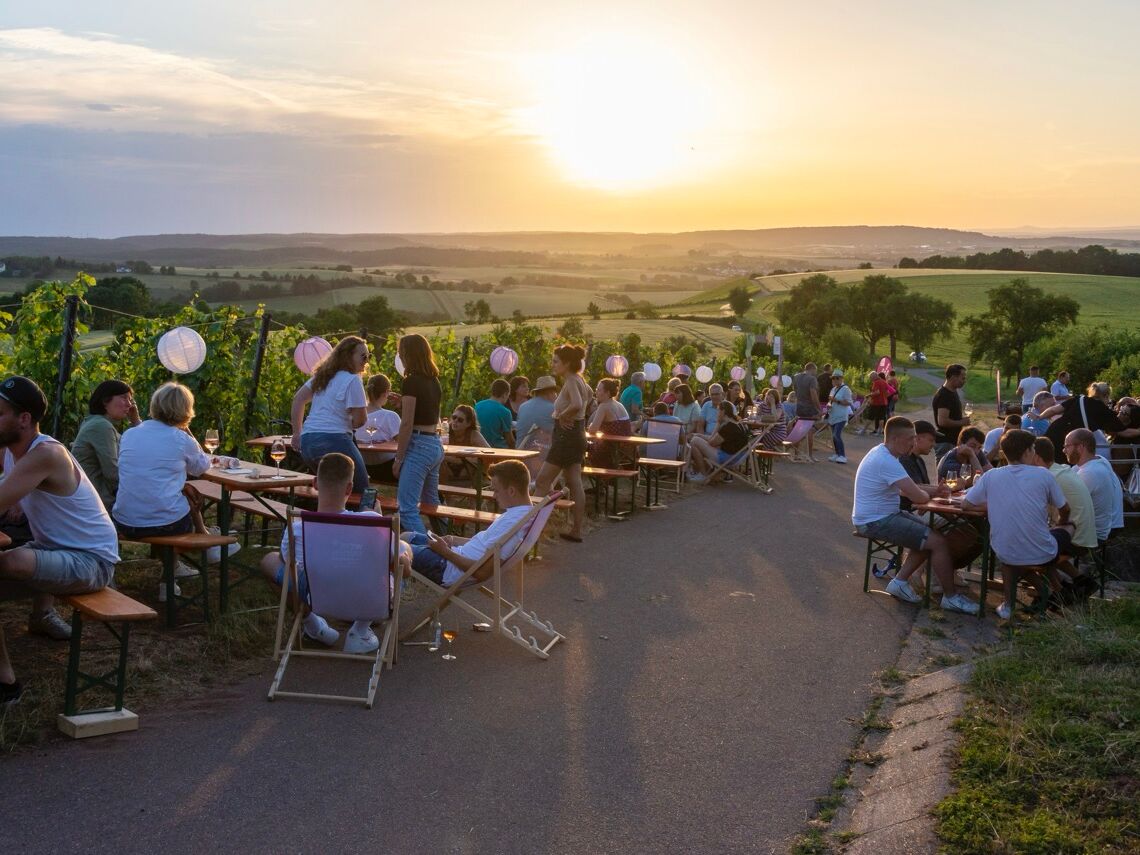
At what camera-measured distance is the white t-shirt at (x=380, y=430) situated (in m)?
9.55

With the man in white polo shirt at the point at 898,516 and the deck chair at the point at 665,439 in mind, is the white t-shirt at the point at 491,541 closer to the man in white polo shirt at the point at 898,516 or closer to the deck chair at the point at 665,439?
the man in white polo shirt at the point at 898,516

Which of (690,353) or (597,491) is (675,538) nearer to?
(597,491)

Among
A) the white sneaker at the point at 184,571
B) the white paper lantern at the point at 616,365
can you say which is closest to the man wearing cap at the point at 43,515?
the white sneaker at the point at 184,571

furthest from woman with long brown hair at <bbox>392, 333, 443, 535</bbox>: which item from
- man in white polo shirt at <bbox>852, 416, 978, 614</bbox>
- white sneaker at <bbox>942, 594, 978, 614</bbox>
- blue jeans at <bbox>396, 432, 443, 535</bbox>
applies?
white sneaker at <bbox>942, 594, 978, 614</bbox>

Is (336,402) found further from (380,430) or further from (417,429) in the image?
(380,430)

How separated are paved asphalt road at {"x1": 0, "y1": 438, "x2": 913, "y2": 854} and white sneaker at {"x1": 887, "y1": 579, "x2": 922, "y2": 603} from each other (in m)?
0.46

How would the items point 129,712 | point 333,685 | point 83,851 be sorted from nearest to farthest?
point 83,851 → point 129,712 → point 333,685

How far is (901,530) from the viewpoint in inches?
303

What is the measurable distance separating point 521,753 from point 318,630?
1.75 meters

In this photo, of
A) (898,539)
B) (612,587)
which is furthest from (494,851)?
(898,539)

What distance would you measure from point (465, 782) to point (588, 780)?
504mm

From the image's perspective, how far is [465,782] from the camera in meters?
4.27

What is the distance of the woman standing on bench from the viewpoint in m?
8.91

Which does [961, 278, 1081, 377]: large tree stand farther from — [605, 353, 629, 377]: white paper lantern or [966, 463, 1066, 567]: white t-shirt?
[966, 463, 1066, 567]: white t-shirt
